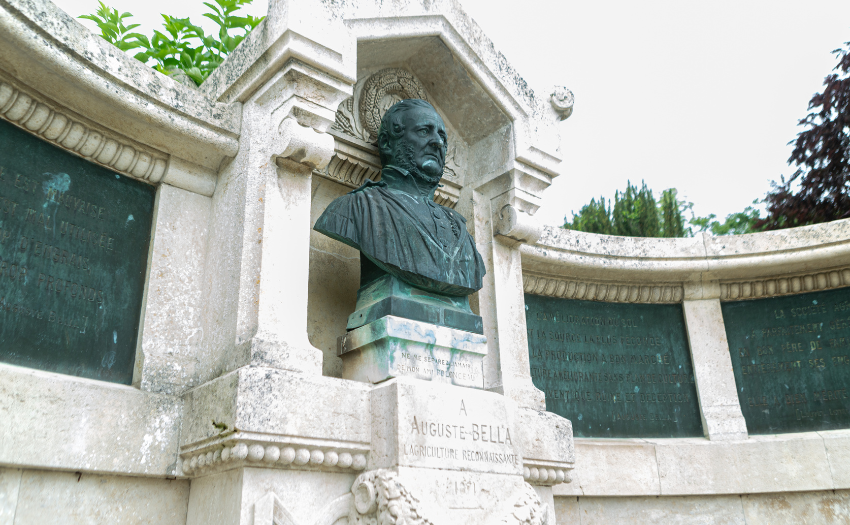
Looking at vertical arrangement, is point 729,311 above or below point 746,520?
above

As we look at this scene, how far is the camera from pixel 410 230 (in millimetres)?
4645

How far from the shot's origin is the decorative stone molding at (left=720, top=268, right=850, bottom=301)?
7172mm

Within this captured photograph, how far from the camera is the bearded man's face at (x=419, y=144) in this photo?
499 cm

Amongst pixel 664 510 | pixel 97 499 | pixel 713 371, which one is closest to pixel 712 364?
pixel 713 371

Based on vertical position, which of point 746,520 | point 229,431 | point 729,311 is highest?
point 729,311

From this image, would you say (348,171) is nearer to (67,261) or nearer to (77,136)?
(77,136)

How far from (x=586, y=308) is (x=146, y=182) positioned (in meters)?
4.61

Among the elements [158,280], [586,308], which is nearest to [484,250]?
[586,308]

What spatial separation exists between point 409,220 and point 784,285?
484 cm

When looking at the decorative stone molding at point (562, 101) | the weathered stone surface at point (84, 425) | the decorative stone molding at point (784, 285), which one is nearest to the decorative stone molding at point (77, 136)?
the weathered stone surface at point (84, 425)

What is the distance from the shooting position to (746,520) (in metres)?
6.39

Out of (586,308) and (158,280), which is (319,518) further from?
(586,308)

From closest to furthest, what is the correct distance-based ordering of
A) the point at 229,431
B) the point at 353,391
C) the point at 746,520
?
1. the point at 229,431
2. the point at 353,391
3. the point at 746,520

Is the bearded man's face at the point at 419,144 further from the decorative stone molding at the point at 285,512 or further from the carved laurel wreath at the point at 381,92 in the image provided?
the decorative stone molding at the point at 285,512
